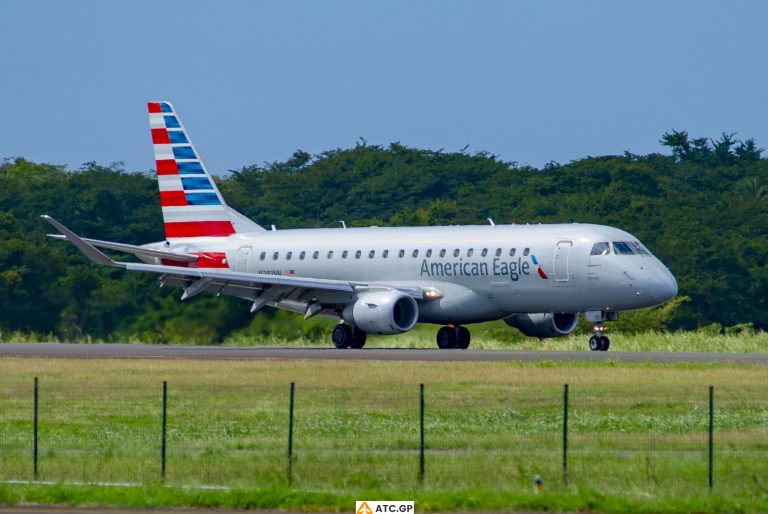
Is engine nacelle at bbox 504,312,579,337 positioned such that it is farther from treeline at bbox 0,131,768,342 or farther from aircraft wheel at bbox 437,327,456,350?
treeline at bbox 0,131,768,342

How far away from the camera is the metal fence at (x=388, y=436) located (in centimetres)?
2178

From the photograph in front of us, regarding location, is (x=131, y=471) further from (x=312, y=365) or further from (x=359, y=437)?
(x=312, y=365)

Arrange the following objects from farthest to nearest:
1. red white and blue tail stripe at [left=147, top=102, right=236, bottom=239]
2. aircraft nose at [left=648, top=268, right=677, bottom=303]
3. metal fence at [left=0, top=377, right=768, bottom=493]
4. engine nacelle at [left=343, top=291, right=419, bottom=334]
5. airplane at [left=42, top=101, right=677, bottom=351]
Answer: red white and blue tail stripe at [left=147, top=102, right=236, bottom=239]
engine nacelle at [left=343, top=291, right=419, bottom=334]
airplane at [left=42, top=101, right=677, bottom=351]
aircraft nose at [left=648, top=268, right=677, bottom=303]
metal fence at [left=0, top=377, right=768, bottom=493]

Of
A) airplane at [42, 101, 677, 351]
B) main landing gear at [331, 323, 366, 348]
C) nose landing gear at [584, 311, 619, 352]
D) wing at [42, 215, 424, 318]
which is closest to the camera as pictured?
airplane at [42, 101, 677, 351]

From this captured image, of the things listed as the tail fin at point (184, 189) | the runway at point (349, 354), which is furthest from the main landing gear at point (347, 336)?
the tail fin at point (184, 189)

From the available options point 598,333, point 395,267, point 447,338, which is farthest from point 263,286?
point 598,333

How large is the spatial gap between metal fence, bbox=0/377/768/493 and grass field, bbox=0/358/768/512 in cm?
5

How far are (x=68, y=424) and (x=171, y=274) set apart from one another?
73.3 ft

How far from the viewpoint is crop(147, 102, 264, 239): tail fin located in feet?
187

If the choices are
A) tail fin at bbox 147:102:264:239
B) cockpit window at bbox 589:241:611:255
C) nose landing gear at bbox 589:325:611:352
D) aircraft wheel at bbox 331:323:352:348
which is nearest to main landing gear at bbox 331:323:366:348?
aircraft wheel at bbox 331:323:352:348

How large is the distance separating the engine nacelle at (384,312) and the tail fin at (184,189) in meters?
8.42

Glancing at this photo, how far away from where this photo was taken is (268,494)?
19641 mm

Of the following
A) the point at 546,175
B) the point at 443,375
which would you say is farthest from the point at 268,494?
the point at 546,175

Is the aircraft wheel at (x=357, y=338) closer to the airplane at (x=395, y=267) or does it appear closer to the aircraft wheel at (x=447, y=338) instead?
the airplane at (x=395, y=267)
